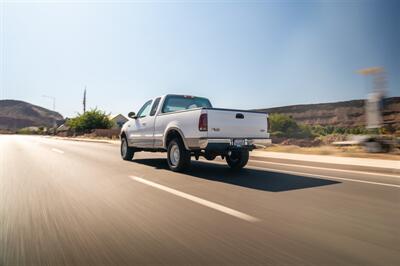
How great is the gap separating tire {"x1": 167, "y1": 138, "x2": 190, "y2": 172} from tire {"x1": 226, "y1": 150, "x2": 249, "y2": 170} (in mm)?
1782

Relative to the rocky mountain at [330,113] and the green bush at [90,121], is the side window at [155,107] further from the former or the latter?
the rocky mountain at [330,113]

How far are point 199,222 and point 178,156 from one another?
450 centimetres

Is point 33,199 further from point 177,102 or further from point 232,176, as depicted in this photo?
point 177,102

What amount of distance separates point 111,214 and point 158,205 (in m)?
0.73

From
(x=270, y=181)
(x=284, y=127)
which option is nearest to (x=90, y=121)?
(x=284, y=127)

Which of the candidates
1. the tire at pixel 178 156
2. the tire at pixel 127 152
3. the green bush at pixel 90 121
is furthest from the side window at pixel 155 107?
the green bush at pixel 90 121

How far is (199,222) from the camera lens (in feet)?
12.3

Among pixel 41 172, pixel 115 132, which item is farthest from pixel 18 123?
pixel 41 172

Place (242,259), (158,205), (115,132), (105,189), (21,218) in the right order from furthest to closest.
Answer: (115,132) < (105,189) < (158,205) < (21,218) < (242,259)

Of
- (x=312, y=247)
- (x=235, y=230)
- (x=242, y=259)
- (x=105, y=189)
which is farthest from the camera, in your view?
(x=105, y=189)

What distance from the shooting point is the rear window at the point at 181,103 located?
9572 millimetres

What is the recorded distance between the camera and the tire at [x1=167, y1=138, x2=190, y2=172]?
26.1ft

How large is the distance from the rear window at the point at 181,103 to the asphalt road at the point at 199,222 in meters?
3.47

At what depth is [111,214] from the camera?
409cm
